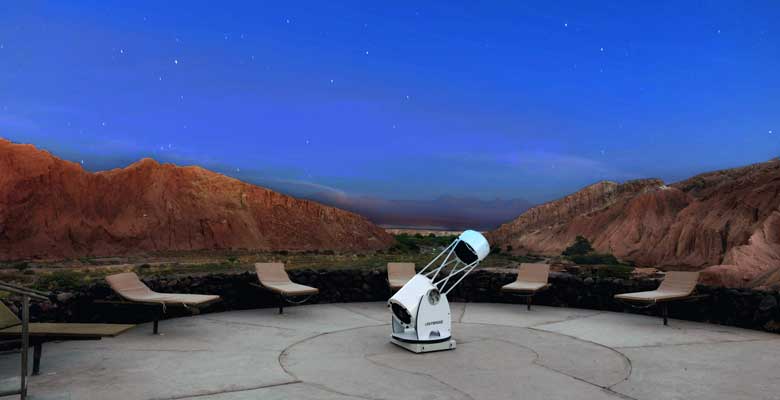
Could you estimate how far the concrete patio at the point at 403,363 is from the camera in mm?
4738

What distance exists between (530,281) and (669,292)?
236cm

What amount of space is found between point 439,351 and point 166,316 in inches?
182

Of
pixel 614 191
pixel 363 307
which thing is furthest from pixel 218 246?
pixel 614 191

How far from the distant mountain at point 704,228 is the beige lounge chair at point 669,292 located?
18117 millimetres

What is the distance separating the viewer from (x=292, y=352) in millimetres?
6227

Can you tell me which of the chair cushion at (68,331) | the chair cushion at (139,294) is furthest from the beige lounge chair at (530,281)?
the chair cushion at (68,331)

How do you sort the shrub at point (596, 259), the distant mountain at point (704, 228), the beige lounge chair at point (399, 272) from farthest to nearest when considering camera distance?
the shrub at point (596, 259) < the distant mountain at point (704, 228) < the beige lounge chair at point (399, 272)

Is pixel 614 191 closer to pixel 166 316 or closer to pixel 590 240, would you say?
pixel 590 240

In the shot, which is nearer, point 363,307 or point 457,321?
point 457,321

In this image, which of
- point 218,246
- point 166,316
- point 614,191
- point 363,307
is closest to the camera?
point 166,316

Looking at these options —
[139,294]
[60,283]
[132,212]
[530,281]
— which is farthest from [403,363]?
[132,212]

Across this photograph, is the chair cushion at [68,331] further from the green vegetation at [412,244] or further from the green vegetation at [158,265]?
Answer: the green vegetation at [412,244]

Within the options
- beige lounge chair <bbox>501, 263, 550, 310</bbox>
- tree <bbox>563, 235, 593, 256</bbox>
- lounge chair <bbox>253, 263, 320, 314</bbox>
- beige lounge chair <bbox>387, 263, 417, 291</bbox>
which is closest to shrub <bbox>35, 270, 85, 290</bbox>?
lounge chair <bbox>253, 263, 320, 314</bbox>

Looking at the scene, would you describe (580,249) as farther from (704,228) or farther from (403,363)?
(403,363)
